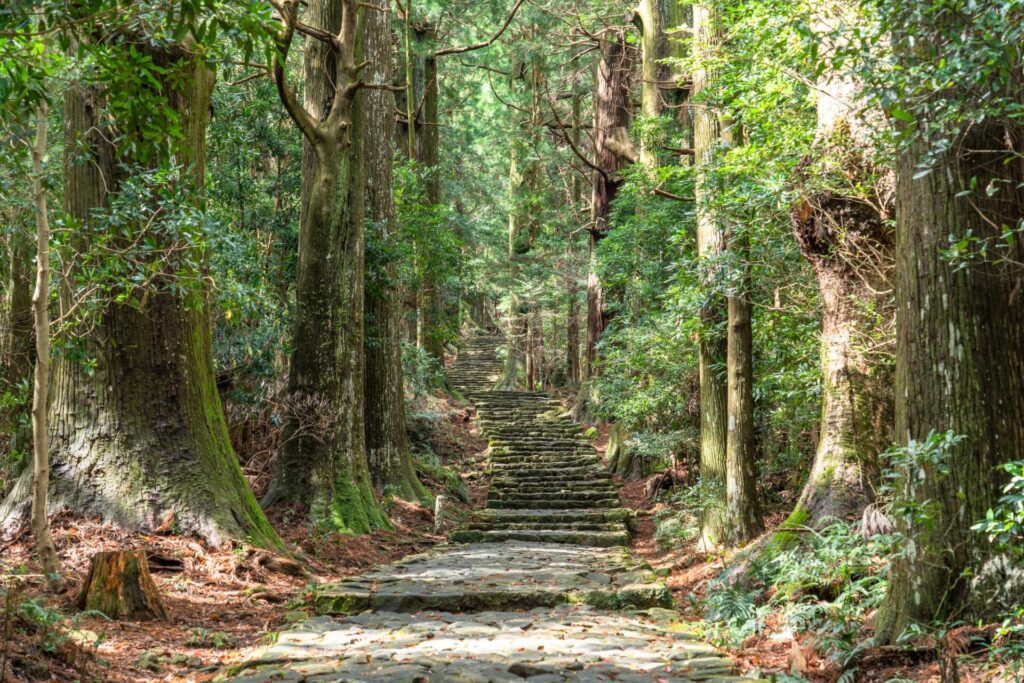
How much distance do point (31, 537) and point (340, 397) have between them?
4121 mm

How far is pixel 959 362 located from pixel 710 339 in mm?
5737

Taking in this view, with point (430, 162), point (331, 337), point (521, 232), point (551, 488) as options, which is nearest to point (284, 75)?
point (331, 337)

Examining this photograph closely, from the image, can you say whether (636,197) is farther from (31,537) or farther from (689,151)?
(31,537)

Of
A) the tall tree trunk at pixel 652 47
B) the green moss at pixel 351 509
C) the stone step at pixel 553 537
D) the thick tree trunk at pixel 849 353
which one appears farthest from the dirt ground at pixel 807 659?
the tall tree trunk at pixel 652 47

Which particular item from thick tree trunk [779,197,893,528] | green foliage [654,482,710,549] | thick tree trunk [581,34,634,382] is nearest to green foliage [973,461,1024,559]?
thick tree trunk [779,197,893,528]

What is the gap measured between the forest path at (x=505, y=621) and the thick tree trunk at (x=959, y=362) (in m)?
1.41

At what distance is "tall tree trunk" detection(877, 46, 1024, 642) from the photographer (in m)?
4.70

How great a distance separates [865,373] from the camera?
24.9 ft

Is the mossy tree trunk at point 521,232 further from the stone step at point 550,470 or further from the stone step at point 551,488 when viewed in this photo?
the stone step at point 551,488

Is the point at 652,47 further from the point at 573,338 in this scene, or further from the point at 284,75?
the point at 573,338

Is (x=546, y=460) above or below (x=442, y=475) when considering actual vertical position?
above

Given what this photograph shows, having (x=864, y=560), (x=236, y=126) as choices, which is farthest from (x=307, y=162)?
(x=864, y=560)

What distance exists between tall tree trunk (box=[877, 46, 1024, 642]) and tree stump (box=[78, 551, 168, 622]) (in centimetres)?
516

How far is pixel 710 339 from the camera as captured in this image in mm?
10523
